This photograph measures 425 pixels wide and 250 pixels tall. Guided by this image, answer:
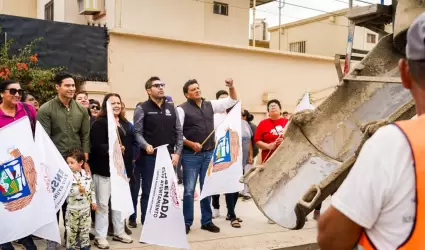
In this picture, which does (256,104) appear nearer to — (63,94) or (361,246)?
(63,94)

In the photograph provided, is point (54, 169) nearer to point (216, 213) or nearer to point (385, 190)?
point (216, 213)

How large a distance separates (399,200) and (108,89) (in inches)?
385

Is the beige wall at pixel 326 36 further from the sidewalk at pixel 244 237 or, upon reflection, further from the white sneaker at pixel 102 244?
the white sneaker at pixel 102 244

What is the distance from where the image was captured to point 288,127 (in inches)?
167

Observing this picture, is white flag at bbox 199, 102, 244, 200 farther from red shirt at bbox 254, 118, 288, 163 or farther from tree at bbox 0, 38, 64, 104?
tree at bbox 0, 38, 64, 104

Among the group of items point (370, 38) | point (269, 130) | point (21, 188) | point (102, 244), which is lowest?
point (102, 244)

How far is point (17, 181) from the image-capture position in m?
4.35

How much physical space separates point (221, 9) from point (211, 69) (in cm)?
376

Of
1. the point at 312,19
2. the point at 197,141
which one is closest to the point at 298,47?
the point at 312,19

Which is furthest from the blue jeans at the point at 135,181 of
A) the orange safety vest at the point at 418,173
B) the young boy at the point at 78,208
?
the orange safety vest at the point at 418,173

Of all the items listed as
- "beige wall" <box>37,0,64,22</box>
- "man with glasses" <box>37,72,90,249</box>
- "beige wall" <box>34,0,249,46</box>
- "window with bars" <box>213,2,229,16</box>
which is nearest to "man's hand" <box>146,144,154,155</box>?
"man with glasses" <box>37,72,90,249</box>

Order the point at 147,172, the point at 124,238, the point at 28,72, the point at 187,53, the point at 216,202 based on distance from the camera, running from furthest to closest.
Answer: the point at 187,53
the point at 28,72
the point at 216,202
the point at 147,172
the point at 124,238

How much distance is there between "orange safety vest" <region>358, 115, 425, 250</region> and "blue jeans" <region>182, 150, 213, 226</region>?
15.5 ft

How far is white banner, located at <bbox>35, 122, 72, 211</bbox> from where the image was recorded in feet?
15.1
